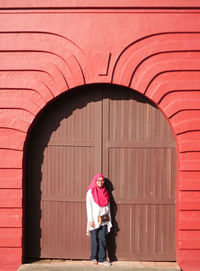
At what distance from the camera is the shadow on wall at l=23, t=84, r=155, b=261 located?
18.5 feet

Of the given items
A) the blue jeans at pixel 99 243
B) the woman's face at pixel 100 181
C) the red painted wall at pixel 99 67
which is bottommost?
the blue jeans at pixel 99 243

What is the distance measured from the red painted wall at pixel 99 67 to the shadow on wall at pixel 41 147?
280 millimetres

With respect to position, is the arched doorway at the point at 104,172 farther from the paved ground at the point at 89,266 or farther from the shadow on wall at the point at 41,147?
the paved ground at the point at 89,266

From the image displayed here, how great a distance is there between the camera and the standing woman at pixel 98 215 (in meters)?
5.40

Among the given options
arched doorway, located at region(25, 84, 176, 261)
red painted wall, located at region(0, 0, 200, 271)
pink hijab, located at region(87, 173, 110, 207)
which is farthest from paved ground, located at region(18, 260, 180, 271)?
pink hijab, located at region(87, 173, 110, 207)

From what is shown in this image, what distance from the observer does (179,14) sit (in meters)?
5.31

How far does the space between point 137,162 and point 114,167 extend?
39 cm

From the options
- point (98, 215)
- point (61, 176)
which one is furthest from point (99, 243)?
point (61, 176)

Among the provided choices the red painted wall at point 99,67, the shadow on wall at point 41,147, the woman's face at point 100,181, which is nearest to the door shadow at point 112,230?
the shadow on wall at point 41,147

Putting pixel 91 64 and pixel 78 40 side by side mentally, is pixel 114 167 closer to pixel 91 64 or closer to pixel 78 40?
pixel 91 64

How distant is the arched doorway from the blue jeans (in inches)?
9.3

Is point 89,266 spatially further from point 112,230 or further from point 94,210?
point 94,210

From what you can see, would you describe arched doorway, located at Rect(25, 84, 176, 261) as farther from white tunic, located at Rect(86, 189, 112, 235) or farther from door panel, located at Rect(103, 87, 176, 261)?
white tunic, located at Rect(86, 189, 112, 235)

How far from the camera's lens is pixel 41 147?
5.66 m
